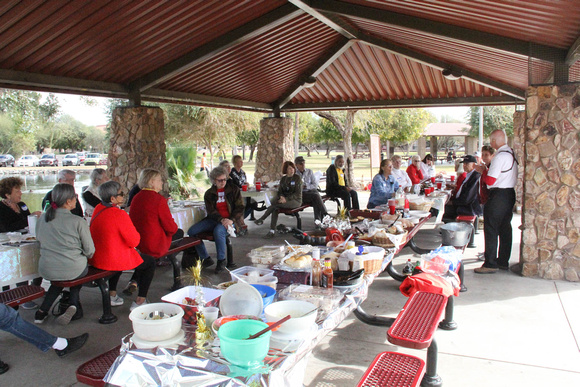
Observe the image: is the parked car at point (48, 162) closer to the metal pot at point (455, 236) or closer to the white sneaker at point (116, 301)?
the white sneaker at point (116, 301)

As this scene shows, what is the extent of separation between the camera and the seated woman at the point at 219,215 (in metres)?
6.13

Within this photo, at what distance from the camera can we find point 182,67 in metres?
7.54

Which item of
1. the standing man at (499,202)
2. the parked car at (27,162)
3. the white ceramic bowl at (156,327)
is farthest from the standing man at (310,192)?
the parked car at (27,162)

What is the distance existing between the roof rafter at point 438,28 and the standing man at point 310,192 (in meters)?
3.28

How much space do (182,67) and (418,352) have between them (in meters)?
5.94

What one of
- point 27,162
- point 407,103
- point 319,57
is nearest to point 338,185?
point 319,57

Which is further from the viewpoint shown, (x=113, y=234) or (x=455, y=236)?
(x=455, y=236)

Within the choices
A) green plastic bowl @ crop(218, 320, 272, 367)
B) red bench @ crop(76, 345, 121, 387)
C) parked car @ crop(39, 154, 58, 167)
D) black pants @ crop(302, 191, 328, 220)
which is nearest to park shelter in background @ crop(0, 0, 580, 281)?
black pants @ crop(302, 191, 328, 220)

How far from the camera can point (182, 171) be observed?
14961mm

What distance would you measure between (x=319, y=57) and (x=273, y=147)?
3377 millimetres

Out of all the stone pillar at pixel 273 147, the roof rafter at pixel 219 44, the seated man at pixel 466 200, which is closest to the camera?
the roof rafter at pixel 219 44

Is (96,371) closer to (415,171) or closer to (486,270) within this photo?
(486,270)

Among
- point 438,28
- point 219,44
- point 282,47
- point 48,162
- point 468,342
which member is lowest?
point 468,342

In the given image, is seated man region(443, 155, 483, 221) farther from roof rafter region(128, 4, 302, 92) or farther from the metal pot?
roof rafter region(128, 4, 302, 92)
